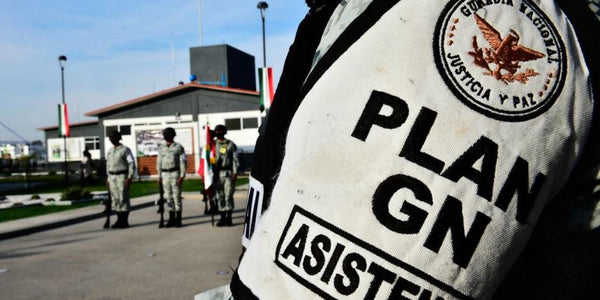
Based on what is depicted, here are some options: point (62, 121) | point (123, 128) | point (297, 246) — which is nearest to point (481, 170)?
point (297, 246)

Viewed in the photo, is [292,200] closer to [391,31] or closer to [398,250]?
[398,250]

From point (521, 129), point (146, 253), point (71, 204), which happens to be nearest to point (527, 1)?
point (521, 129)

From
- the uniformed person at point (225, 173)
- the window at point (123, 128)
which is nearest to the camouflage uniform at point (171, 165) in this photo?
the uniformed person at point (225, 173)

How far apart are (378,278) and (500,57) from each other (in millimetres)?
322

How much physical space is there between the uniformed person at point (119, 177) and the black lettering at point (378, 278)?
8750 millimetres

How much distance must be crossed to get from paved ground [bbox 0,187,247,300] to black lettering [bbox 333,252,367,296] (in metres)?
4.06

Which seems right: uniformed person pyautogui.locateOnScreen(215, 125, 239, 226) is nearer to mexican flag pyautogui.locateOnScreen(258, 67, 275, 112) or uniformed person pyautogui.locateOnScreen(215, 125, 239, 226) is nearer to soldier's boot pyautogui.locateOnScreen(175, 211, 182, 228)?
soldier's boot pyautogui.locateOnScreen(175, 211, 182, 228)

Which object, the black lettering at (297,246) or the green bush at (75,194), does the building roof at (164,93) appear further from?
the black lettering at (297,246)

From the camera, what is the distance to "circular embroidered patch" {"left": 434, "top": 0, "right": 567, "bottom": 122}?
63 cm

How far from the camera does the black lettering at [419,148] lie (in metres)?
0.62

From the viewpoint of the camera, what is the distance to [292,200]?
2.15 feet

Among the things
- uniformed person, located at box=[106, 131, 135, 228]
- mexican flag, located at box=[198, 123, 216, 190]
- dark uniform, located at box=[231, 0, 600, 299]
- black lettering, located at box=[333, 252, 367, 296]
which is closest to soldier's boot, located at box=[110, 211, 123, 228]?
uniformed person, located at box=[106, 131, 135, 228]

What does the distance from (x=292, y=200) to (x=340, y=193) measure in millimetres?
68

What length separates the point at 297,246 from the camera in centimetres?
65
